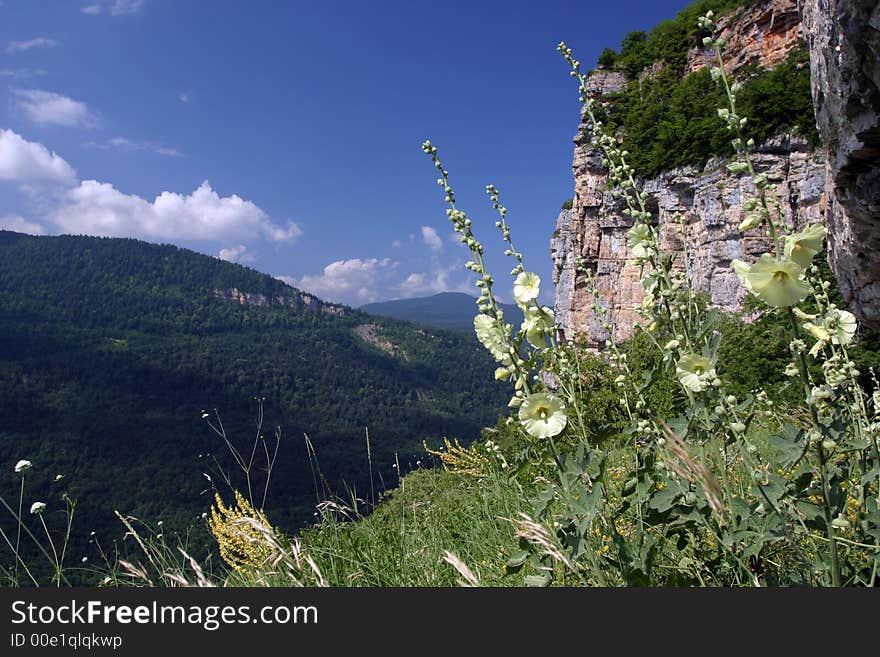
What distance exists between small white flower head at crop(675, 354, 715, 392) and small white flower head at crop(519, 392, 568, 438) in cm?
53

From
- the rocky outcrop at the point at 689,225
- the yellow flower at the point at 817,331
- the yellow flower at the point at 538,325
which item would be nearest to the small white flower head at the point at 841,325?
the yellow flower at the point at 817,331

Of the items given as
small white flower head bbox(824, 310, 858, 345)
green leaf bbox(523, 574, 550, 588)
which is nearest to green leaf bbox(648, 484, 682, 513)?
green leaf bbox(523, 574, 550, 588)

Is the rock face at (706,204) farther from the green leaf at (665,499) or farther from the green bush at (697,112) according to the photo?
the green leaf at (665,499)

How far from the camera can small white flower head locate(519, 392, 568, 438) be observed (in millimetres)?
2020

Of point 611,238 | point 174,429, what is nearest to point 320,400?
point 174,429

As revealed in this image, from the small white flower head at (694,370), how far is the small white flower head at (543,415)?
0.53 m

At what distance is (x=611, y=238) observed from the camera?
4031 cm

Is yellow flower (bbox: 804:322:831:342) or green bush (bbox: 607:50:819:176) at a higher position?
green bush (bbox: 607:50:819:176)

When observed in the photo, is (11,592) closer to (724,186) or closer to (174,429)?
(724,186)

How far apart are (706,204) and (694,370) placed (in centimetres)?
3461

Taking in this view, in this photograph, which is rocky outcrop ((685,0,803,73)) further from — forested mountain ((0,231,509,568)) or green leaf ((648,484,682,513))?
forested mountain ((0,231,509,568))

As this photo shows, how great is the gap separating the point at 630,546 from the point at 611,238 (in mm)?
40979

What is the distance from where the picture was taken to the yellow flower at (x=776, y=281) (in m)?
1.74

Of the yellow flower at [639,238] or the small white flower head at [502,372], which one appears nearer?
the small white flower head at [502,372]
